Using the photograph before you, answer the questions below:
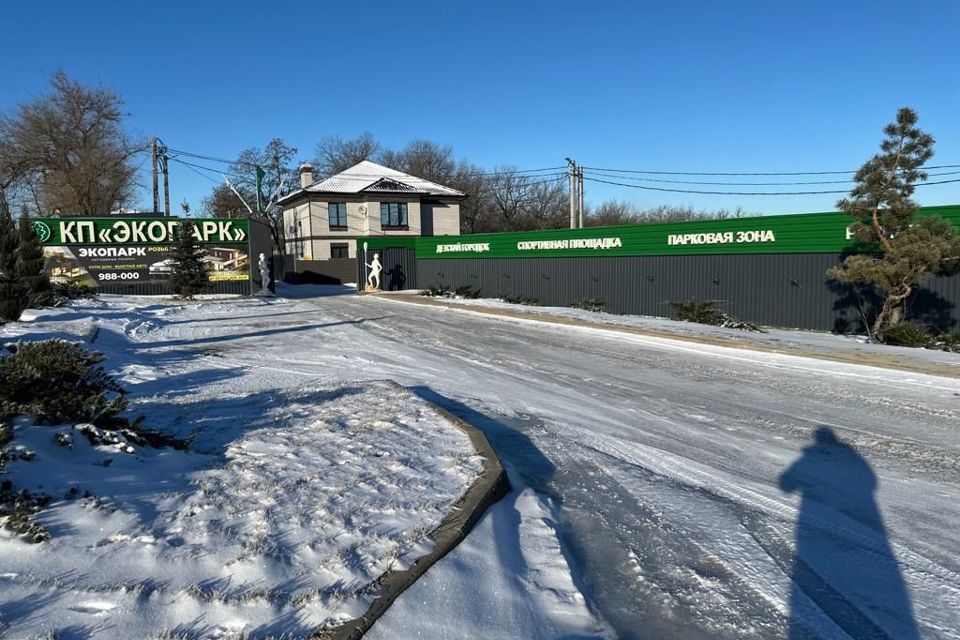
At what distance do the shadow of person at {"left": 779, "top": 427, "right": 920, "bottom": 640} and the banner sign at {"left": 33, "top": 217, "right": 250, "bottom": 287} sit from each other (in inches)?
1094

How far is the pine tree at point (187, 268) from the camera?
1069 inches

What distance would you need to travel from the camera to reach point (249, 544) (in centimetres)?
360

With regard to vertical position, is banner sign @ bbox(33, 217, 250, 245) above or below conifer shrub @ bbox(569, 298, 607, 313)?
above

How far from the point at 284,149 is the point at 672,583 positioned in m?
74.2

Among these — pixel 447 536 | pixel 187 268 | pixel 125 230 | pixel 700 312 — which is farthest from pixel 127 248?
pixel 447 536

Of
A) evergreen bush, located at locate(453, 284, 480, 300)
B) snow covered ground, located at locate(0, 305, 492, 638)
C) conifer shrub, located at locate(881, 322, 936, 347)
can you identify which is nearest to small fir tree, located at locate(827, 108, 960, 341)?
conifer shrub, located at locate(881, 322, 936, 347)

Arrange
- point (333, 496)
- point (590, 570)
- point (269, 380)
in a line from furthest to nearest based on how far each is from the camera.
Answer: point (269, 380) → point (333, 496) → point (590, 570)

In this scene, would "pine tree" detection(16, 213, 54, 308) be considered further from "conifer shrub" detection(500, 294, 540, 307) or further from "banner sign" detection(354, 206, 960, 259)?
"banner sign" detection(354, 206, 960, 259)

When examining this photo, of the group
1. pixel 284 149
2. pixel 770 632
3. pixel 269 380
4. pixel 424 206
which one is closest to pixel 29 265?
pixel 269 380

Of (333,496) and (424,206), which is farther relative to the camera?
(424,206)

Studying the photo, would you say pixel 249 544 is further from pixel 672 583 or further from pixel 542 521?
pixel 672 583

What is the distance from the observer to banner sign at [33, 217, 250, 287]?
27953 mm

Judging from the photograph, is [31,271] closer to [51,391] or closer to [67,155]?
[51,391]

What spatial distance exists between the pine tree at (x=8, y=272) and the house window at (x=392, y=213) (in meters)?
31.9
